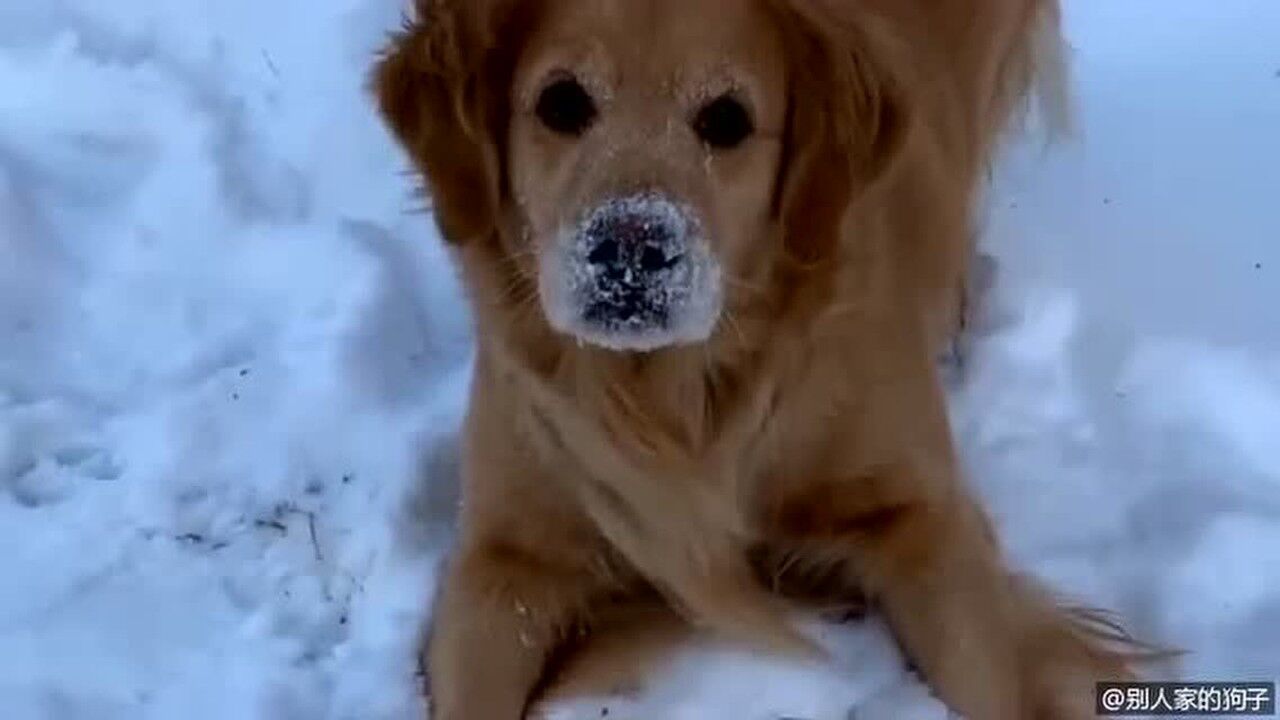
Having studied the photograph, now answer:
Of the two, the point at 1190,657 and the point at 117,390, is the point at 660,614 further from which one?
the point at 117,390

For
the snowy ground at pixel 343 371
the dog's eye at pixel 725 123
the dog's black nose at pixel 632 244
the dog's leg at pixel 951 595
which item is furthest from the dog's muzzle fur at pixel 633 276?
the snowy ground at pixel 343 371

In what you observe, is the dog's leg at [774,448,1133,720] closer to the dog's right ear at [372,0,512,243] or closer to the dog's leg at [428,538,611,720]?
the dog's leg at [428,538,611,720]

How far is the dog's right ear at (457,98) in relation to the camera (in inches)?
126

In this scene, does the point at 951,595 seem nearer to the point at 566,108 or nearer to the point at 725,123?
the point at 725,123

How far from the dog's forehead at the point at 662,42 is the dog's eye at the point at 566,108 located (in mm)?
31

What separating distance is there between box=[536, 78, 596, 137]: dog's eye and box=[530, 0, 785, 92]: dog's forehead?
0.03 m

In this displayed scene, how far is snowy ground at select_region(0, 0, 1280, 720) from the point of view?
3564mm

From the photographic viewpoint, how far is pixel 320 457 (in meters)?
4.02

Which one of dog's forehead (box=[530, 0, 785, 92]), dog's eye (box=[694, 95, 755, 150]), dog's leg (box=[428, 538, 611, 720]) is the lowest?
dog's leg (box=[428, 538, 611, 720])

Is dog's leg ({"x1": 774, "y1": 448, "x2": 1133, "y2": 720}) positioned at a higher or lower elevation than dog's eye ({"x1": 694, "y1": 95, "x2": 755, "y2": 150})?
lower

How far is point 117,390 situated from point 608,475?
1202 mm

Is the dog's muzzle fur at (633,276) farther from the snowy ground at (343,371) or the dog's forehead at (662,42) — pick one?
the snowy ground at (343,371)

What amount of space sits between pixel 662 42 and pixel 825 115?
29cm

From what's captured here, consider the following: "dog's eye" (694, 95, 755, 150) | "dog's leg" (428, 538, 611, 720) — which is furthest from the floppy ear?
"dog's leg" (428, 538, 611, 720)
